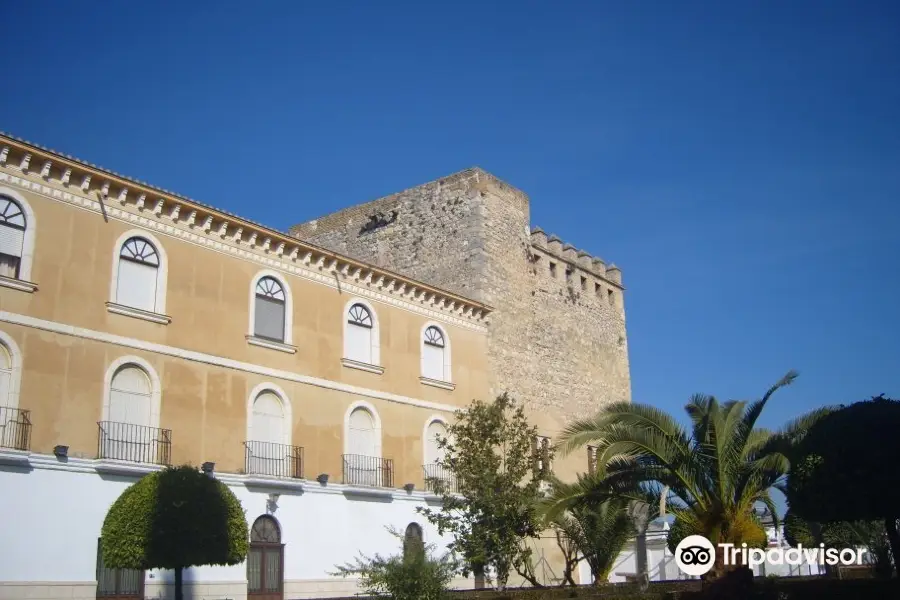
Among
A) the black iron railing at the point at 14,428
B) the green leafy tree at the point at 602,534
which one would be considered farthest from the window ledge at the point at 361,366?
the black iron railing at the point at 14,428

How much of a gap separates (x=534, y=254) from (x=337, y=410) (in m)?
12.3

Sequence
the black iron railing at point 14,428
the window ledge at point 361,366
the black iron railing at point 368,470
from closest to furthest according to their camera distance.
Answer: the black iron railing at point 14,428 → the black iron railing at point 368,470 → the window ledge at point 361,366

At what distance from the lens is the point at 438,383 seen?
2855 centimetres

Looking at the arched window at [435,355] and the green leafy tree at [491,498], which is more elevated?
the arched window at [435,355]

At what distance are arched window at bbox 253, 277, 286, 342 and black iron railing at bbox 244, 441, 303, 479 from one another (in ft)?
9.20

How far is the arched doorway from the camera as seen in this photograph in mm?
21734

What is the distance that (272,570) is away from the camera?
22.2 m

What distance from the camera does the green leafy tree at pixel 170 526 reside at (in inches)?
639

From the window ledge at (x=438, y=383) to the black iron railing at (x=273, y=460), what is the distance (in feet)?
18.3

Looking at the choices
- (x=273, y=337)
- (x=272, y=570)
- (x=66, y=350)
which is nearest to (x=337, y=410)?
(x=273, y=337)

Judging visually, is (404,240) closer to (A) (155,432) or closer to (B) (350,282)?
(B) (350,282)

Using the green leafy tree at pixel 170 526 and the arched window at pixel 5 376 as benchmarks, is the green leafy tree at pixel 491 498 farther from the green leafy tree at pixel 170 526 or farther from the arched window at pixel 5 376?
the arched window at pixel 5 376

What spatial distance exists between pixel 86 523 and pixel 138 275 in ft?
18.9

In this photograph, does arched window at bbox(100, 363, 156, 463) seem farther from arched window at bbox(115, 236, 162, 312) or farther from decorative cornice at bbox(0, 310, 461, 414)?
arched window at bbox(115, 236, 162, 312)
